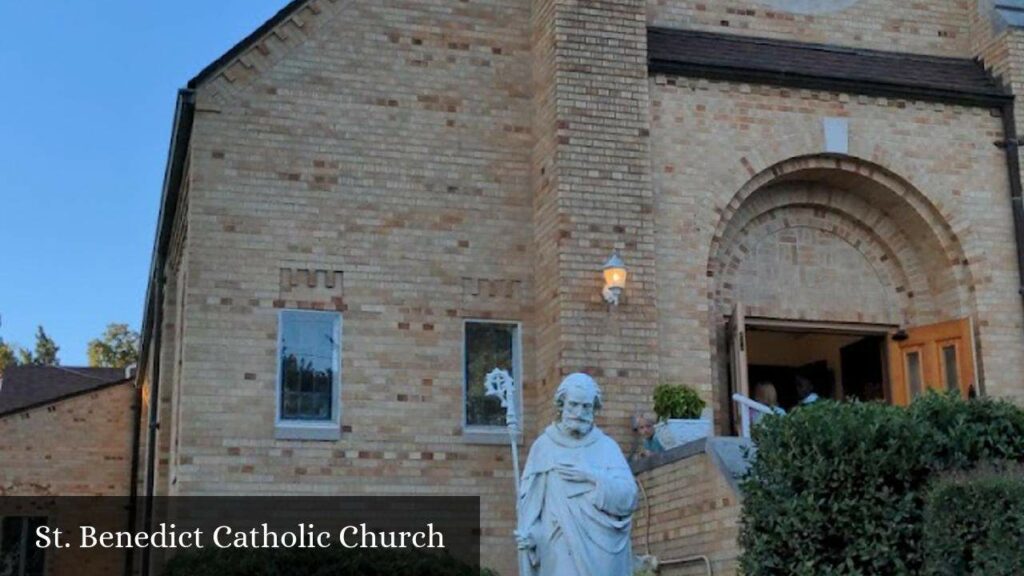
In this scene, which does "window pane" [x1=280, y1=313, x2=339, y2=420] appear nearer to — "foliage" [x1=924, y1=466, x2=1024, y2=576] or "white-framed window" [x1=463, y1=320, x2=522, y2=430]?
"white-framed window" [x1=463, y1=320, x2=522, y2=430]

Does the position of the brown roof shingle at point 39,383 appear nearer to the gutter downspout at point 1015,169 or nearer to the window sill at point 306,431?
the window sill at point 306,431

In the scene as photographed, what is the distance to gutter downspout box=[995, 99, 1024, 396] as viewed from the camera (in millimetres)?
16984

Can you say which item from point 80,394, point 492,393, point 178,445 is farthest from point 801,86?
point 80,394

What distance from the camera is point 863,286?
687 inches

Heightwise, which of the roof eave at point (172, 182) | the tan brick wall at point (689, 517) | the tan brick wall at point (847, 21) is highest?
the tan brick wall at point (847, 21)

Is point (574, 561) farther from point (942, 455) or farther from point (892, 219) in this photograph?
point (892, 219)

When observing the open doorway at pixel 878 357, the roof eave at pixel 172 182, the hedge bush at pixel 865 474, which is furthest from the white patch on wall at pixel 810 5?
the hedge bush at pixel 865 474

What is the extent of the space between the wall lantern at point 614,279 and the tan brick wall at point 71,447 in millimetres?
12998

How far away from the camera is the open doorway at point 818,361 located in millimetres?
17828

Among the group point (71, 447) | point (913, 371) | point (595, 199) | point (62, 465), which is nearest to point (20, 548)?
point (62, 465)

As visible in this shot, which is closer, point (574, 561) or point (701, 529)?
point (574, 561)

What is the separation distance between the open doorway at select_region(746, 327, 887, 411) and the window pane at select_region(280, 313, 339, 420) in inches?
212

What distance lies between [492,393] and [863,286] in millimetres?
5660

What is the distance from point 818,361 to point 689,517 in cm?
772
